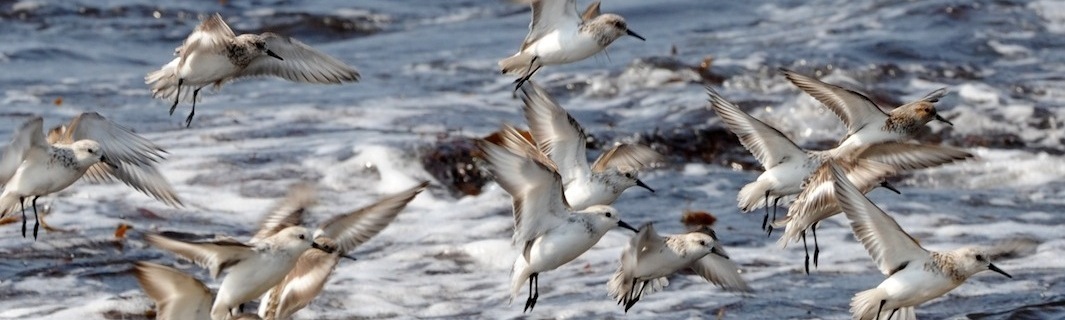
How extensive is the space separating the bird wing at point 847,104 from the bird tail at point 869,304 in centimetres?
133

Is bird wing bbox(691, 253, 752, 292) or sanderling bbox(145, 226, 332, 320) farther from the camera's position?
bird wing bbox(691, 253, 752, 292)

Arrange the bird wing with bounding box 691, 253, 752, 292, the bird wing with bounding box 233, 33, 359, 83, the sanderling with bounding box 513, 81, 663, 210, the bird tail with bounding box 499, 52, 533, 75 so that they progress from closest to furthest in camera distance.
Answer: the sanderling with bounding box 513, 81, 663, 210
the bird wing with bounding box 691, 253, 752, 292
the bird wing with bounding box 233, 33, 359, 83
the bird tail with bounding box 499, 52, 533, 75

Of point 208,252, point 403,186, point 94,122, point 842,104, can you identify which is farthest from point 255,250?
point 403,186

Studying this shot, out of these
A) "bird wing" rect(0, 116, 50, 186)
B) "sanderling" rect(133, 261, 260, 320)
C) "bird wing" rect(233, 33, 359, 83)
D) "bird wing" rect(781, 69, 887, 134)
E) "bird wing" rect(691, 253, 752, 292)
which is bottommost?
"bird wing" rect(691, 253, 752, 292)

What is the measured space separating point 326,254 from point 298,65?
1176 millimetres

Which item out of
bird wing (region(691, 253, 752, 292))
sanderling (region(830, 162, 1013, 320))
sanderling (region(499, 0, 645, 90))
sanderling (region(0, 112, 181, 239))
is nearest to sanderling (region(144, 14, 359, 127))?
sanderling (region(0, 112, 181, 239))

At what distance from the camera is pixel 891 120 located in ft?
25.8

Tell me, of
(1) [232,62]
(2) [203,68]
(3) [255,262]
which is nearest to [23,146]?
(2) [203,68]

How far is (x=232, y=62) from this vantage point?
6980 millimetres

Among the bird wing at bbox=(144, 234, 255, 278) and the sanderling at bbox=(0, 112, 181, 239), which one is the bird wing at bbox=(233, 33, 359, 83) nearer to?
the sanderling at bbox=(0, 112, 181, 239)

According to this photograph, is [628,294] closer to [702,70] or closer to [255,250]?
[255,250]

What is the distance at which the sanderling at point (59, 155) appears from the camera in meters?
6.58

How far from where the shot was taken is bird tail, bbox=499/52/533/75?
303 inches

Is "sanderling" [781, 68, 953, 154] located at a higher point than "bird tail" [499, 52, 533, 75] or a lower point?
lower
